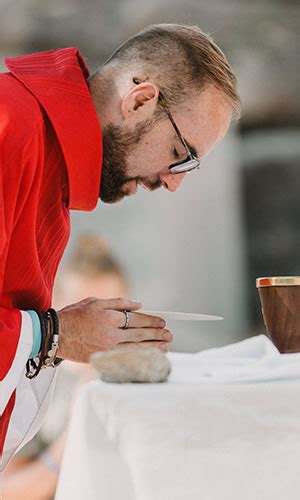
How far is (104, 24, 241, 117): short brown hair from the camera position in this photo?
156 centimetres

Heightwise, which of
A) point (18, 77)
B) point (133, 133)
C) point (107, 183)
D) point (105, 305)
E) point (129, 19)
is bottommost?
point (105, 305)

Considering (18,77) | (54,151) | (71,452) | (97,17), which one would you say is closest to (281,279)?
(71,452)

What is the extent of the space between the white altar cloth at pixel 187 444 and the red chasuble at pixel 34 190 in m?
0.45

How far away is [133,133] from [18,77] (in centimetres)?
26

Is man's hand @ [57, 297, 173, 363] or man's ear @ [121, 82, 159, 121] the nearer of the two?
man's hand @ [57, 297, 173, 363]

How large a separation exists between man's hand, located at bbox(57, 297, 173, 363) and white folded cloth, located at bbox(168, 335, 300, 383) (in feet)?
0.21

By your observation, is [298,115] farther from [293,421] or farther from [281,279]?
[293,421]

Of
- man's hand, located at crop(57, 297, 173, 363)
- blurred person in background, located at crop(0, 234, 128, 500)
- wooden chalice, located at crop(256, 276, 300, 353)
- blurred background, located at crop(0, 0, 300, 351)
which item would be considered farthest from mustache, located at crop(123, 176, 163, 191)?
blurred background, located at crop(0, 0, 300, 351)

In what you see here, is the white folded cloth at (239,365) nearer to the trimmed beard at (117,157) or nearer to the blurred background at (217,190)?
the trimmed beard at (117,157)

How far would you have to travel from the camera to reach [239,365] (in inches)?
40.4

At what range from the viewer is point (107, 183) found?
1.66m

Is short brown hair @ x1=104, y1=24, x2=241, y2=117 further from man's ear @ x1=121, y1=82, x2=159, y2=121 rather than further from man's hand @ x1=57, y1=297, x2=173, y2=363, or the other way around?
man's hand @ x1=57, y1=297, x2=173, y2=363

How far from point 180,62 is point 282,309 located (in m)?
0.68

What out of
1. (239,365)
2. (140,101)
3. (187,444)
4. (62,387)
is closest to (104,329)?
(239,365)
